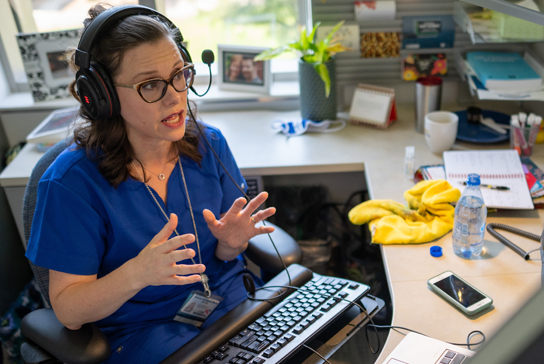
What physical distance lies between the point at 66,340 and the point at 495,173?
118cm

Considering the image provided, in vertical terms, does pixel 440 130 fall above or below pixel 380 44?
below

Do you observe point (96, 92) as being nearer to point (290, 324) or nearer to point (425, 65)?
point (290, 324)

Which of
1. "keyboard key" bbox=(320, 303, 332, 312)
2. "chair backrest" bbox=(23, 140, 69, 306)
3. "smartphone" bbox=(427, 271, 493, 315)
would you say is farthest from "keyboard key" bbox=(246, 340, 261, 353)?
"chair backrest" bbox=(23, 140, 69, 306)

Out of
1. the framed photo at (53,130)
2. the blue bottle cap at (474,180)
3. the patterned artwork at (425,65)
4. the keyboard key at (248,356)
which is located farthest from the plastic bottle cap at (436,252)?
the framed photo at (53,130)

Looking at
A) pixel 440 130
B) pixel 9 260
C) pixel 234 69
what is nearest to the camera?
pixel 440 130

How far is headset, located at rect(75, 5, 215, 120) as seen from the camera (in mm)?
929

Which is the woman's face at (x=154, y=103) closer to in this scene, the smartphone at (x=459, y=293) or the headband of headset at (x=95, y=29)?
the headband of headset at (x=95, y=29)

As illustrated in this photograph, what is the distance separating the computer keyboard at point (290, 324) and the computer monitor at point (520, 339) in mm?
674

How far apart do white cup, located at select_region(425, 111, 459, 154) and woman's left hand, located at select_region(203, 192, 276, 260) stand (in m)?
0.77

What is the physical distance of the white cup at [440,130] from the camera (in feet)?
5.05

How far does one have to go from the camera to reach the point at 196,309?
1.11m

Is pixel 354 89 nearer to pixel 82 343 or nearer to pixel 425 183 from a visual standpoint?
pixel 425 183

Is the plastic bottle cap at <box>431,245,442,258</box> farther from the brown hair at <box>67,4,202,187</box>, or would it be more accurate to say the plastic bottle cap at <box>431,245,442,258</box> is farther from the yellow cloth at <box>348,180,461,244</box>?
the brown hair at <box>67,4,202,187</box>

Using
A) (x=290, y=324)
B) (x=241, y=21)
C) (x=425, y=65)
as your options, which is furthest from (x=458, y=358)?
(x=241, y=21)
